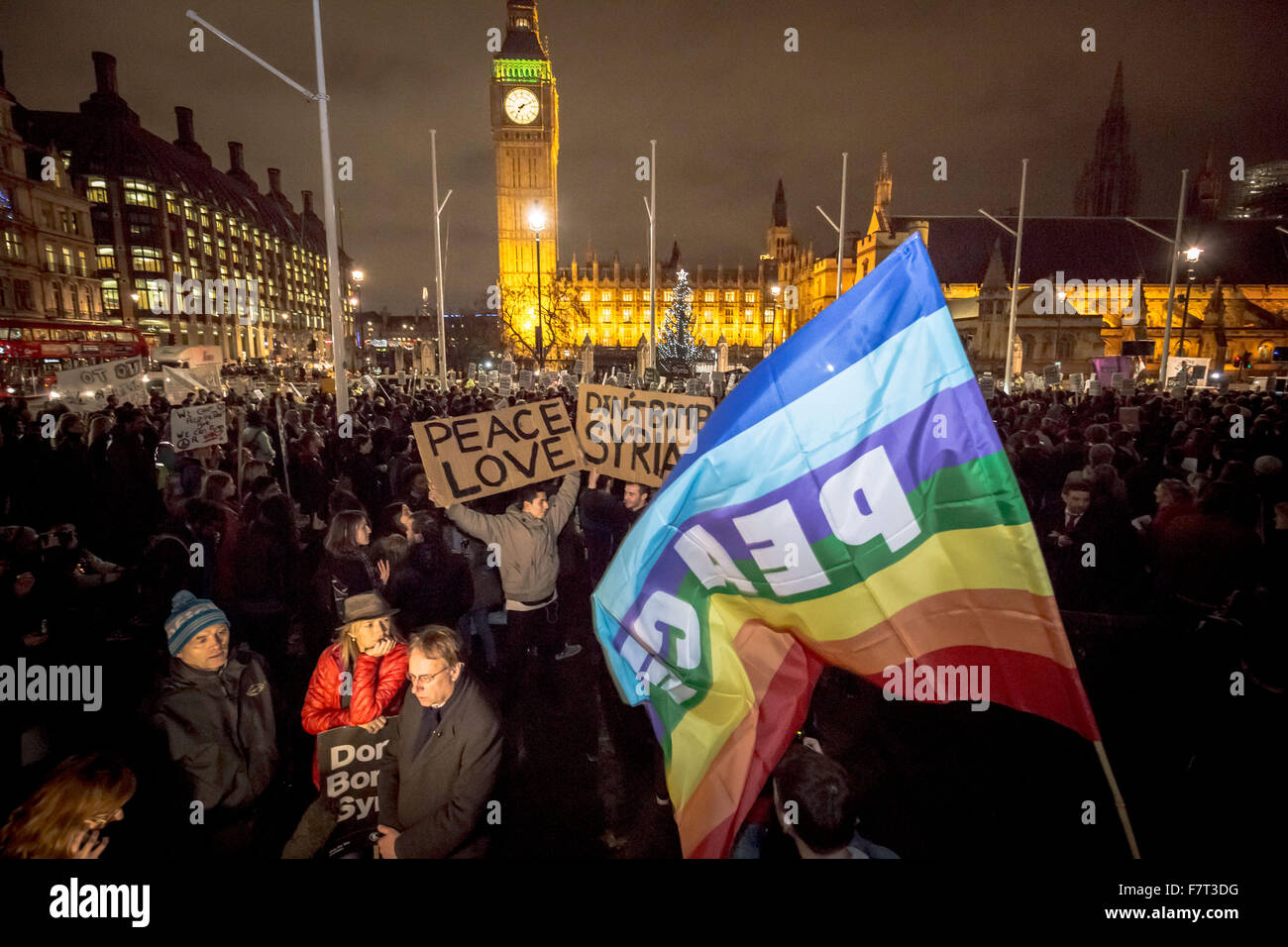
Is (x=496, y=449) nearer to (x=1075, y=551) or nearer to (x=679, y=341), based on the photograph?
(x=1075, y=551)

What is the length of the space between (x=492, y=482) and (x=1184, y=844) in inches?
183

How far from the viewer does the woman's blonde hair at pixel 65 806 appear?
2.12m

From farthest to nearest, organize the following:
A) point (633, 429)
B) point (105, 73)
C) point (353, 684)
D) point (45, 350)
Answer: point (105, 73) → point (45, 350) → point (633, 429) → point (353, 684)

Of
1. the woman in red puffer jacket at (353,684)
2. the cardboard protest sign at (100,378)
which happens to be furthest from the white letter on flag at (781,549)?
the cardboard protest sign at (100,378)

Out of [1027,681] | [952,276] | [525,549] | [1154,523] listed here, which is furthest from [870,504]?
[952,276]

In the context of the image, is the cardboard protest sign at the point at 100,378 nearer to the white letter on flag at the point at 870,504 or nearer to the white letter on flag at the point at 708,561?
the white letter on flag at the point at 708,561

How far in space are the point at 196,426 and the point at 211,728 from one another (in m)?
5.90

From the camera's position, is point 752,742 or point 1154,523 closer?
point 752,742

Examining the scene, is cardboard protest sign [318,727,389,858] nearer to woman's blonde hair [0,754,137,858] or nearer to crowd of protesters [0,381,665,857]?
crowd of protesters [0,381,665,857]

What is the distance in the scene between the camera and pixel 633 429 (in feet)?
15.8

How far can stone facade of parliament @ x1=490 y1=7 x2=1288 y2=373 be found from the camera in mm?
53438

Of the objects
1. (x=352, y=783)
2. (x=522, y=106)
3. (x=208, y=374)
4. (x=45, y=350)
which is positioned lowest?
(x=352, y=783)

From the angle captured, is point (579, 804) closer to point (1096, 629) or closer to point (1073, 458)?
point (1096, 629)

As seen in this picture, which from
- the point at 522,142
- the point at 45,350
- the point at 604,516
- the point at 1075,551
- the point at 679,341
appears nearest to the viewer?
the point at 1075,551
